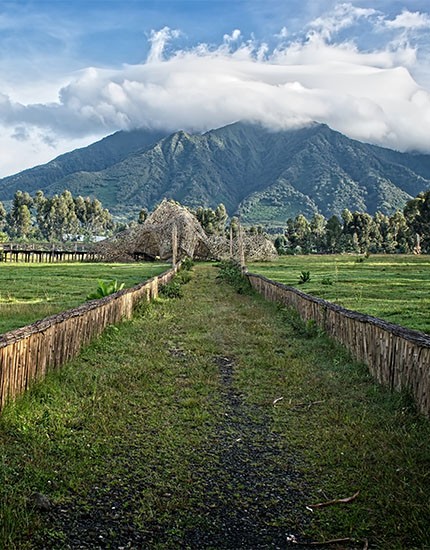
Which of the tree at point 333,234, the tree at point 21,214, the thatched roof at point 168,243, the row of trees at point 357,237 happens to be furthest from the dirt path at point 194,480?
the tree at point 21,214

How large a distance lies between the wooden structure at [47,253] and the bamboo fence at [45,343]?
2078 inches

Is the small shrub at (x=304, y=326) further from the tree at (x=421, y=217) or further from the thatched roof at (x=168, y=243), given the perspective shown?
the tree at (x=421, y=217)

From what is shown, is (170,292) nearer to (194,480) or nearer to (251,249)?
(194,480)

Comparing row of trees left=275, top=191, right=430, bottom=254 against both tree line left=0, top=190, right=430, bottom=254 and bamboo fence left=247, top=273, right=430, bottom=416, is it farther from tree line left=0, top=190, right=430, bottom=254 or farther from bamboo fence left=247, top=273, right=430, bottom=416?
bamboo fence left=247, top=273, right=430, bottom=416

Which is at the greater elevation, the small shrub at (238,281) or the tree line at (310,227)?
the tree line at (310,227)

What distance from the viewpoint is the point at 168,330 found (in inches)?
500

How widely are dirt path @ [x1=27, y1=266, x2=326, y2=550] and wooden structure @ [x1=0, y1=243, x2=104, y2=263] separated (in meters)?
55.7

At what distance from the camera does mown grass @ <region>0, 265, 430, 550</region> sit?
411cm

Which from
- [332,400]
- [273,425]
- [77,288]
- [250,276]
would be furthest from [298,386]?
[250,276]

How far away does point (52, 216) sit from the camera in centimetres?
11250

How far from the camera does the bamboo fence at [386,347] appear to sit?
6.15 m

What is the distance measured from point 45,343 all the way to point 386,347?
4292mm

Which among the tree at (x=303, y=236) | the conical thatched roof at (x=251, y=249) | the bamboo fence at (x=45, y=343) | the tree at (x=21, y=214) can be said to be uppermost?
the tree at (x=21, y=214)

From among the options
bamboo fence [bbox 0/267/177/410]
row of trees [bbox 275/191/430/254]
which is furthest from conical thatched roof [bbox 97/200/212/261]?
bamboo fence [bbox 0/267/177/410]
